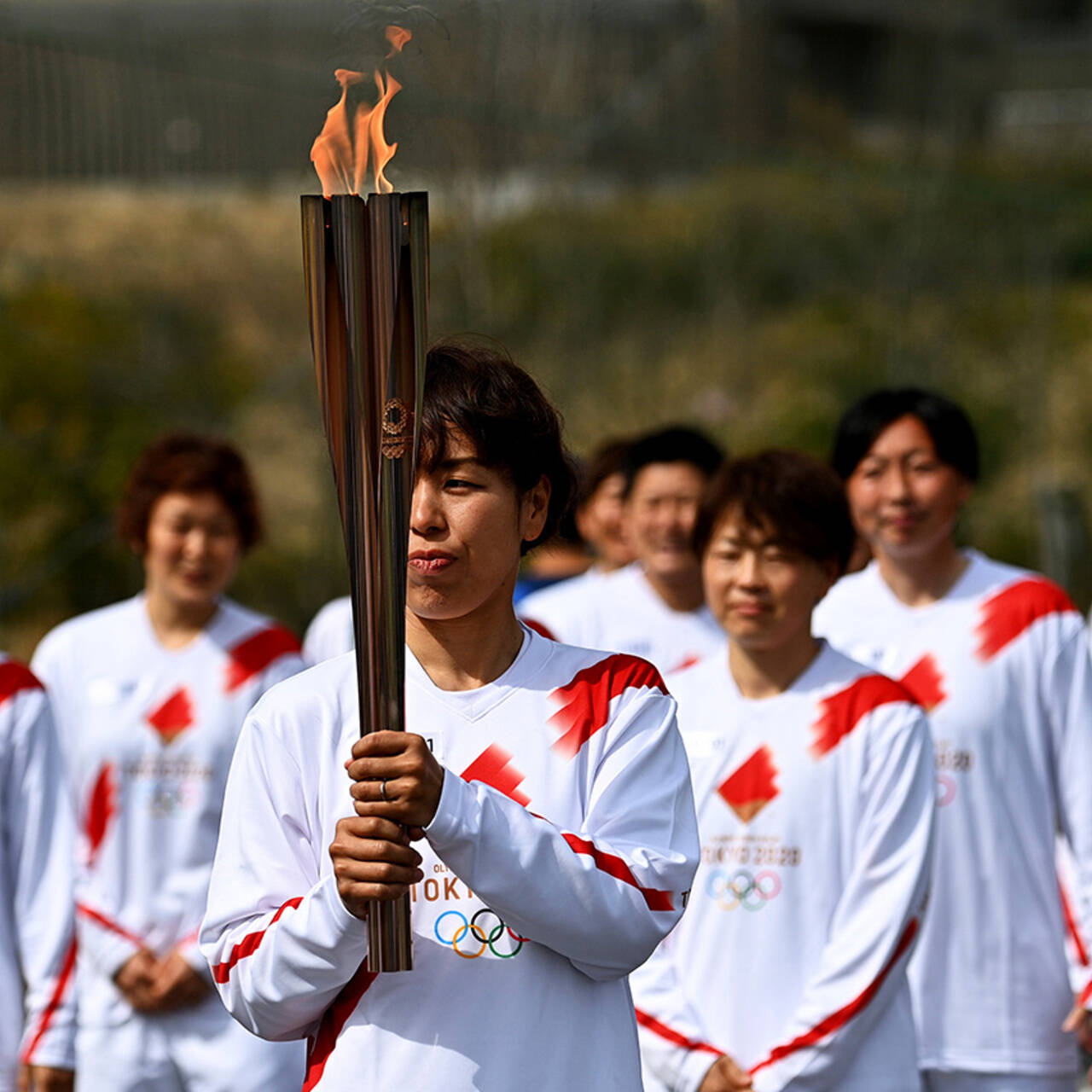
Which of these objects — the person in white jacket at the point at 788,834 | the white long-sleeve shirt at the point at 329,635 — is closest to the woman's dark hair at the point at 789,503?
the person in white jacket at the point at 788,834

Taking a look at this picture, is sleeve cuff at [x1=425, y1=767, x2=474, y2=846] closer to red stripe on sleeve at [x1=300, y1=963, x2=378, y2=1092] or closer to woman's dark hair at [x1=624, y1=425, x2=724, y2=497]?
red stripe on sleeve at [x1=300, y1=963, x2=378, y2=1092]

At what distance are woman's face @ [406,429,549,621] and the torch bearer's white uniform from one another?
2052 millimetres

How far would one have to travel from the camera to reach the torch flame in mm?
1795

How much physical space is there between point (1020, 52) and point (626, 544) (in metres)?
9.83

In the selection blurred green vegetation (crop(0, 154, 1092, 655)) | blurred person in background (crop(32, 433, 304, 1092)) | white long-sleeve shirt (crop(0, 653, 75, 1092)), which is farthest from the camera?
blurred green vegetation (crop(0, 154, 1092, 655))

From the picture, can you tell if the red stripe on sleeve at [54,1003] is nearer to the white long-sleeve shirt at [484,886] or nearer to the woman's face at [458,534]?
the white long-sleeve shirt at [484,886]

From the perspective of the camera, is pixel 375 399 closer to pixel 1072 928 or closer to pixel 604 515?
pixel 1072 928

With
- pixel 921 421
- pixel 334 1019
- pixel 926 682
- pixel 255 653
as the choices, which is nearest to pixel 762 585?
pixel 926 682

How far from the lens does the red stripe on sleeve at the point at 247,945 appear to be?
194 cm

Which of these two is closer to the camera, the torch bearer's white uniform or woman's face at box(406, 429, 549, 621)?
woman's face at box(406, 429, 549, 621)

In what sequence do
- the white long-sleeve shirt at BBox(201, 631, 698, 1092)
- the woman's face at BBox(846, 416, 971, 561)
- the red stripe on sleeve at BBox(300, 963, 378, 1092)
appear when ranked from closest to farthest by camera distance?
the white long-sleeve shirt at BBox(201, 631, 698, 1092) → the red stripe on sleeve at BBox(300, 963, 378, 1092) → the woman's face at BBox(846, 416, 971, 561)

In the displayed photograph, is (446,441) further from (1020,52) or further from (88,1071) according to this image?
(1020,52)

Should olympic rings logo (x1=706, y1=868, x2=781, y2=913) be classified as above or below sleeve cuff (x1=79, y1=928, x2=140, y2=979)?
above

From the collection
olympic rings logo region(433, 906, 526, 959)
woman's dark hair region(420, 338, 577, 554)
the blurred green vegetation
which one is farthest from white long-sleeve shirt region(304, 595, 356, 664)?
olympic rings logo region(433, 906, 526, 959)
